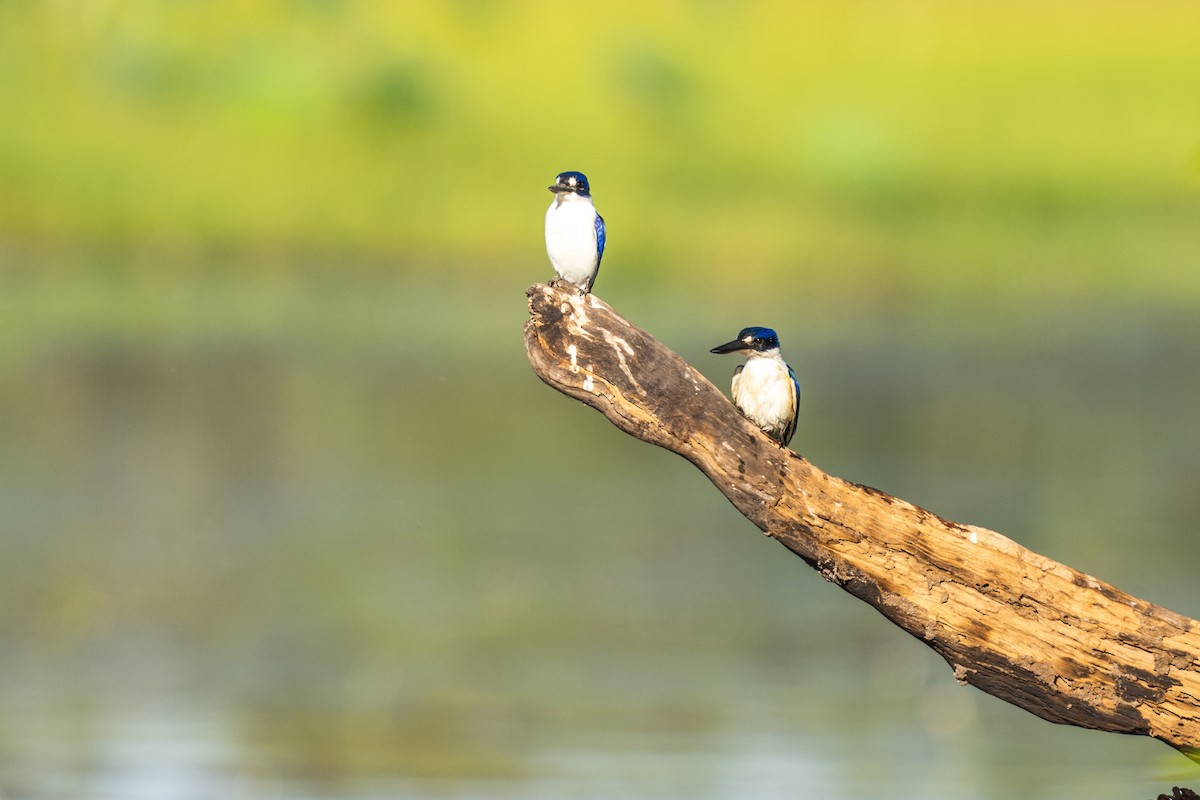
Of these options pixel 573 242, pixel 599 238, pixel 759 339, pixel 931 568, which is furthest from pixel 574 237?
pixel 931 568

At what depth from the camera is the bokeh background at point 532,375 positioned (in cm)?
950

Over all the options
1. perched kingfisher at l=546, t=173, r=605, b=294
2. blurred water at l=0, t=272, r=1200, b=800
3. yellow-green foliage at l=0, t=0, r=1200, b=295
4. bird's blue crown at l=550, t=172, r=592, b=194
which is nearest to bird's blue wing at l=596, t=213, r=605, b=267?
perched kingfisher at l=546, t=173, r=605, b=294

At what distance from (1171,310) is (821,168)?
15.5ft

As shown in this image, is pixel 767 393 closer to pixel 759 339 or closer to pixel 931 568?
pixel 759 339

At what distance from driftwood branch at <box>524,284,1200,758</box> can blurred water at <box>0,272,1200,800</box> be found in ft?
1.30

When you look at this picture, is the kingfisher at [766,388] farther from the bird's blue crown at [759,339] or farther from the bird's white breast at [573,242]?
the bird's white breast at [573,242]

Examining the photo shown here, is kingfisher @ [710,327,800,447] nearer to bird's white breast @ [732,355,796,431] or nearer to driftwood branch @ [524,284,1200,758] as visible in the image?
bird's white breast @ [732,355,796,431]

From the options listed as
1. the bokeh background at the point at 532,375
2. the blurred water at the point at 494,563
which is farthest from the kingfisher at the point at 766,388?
the bokeh background at the point at 532,375

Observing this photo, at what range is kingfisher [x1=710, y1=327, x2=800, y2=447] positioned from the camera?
6871 millimetres

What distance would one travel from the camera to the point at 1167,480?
14.7 meters

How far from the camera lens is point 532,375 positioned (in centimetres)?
1873

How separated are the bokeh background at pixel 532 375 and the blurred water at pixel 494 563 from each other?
0.13ft

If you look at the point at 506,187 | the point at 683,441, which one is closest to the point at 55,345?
the point at 506,187

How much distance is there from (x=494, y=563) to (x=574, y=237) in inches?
209
